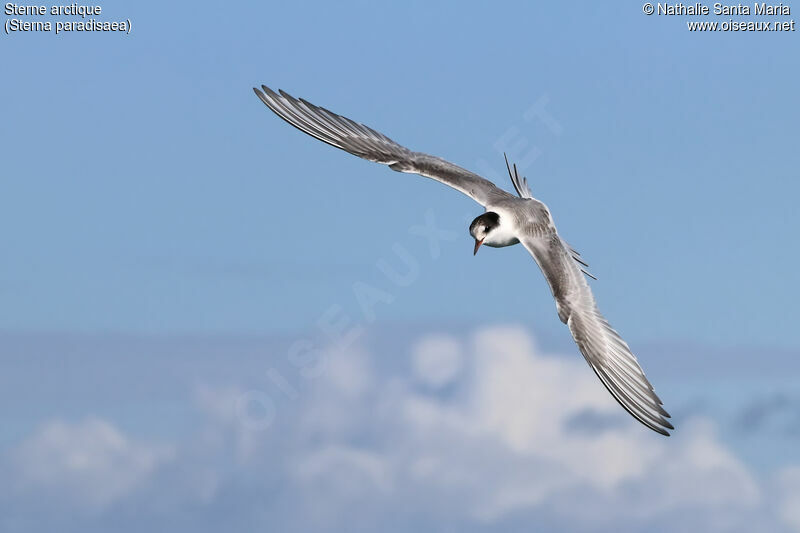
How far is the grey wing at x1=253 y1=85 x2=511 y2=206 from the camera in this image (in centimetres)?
1892

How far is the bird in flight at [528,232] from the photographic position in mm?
15750

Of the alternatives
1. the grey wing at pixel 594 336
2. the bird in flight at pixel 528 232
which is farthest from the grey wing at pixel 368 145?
the grey wing at pixel 594 336

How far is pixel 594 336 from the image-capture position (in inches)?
649

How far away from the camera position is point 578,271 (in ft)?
56.5

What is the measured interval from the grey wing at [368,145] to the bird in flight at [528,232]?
2cm

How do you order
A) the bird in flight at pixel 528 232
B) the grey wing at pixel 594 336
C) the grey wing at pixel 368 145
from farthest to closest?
the grey wing at pixel 368 145 < the bird in flight at pixel 528 232 < the grey wing at pixel 594 336

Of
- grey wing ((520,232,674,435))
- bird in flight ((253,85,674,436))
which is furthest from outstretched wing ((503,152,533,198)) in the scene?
grey wing ((520,232,674,435))

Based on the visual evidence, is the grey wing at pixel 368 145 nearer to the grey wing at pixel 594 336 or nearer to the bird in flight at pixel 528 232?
the bird in flight at pixel 528 232

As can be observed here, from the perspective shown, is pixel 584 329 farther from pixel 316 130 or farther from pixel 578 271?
pixel 316 130

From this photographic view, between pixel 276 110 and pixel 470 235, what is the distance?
4.36 meters

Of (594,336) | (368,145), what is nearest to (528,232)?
(594,336)

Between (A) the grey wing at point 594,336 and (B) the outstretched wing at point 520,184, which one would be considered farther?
(B) the outstretched wing at point 520,184

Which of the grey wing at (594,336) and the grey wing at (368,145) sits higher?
the grey wing at (368,145)

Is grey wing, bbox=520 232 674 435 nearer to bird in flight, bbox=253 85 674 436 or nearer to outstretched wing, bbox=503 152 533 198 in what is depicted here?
bird in flight, bbox=253 85 674 436
